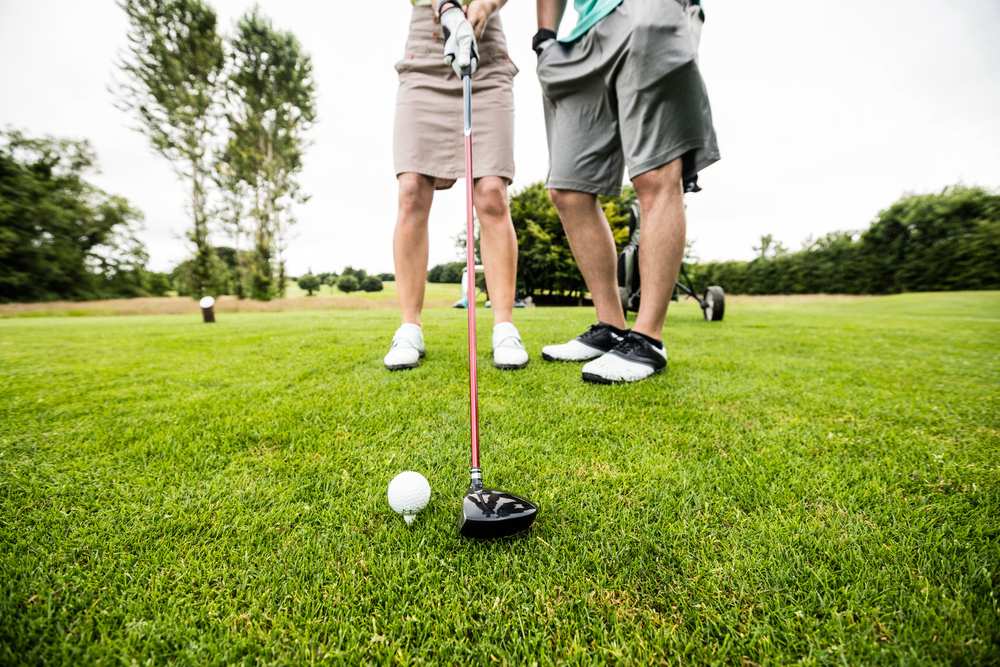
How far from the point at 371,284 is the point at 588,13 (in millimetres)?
25954

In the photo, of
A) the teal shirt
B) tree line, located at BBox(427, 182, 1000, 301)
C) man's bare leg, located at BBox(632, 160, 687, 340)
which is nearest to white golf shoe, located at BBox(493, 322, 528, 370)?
man's bare leg, located at BBox(632, 160, 687, 340)

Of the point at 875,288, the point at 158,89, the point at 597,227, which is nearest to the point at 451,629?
the point at 597,227

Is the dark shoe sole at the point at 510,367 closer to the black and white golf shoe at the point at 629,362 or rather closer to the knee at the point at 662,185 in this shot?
the black and white golf shoe at the point at 629,362

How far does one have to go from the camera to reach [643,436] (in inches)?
47.9

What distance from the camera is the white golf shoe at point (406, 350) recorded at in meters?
2.04

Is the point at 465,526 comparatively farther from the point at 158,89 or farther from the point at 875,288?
the point at 875,288

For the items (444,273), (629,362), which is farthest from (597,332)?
(444,273)

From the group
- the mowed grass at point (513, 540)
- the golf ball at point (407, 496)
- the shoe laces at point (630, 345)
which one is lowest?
the mowed grass at point (513, 540)

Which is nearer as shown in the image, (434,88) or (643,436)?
(643,436)

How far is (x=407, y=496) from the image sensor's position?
83 cm

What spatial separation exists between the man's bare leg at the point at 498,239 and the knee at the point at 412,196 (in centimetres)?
28

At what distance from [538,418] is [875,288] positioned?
25987 millimetres

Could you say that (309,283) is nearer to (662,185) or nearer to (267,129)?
(267,129)

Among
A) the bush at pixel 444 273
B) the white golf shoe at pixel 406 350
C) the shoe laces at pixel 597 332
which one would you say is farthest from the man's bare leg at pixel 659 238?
the bush at pixel 444 273
